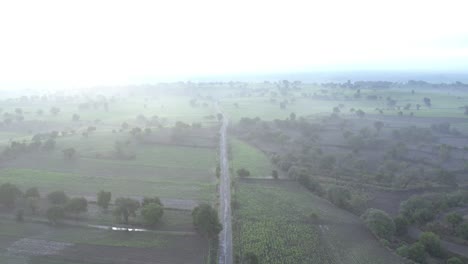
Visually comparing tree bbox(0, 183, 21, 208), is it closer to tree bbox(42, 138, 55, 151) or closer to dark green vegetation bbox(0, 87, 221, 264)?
dark green vegetation bbox(0, 87, 221, 264)

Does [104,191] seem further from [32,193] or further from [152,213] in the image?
[152,213]

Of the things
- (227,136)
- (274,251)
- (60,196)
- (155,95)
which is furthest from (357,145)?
(155,95)

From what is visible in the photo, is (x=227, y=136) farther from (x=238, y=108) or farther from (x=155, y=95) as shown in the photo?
(x=155, y=95)

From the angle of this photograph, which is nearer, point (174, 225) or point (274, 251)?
point (274, 251)

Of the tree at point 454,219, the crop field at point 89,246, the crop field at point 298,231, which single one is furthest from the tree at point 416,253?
the crop field at point 89,246

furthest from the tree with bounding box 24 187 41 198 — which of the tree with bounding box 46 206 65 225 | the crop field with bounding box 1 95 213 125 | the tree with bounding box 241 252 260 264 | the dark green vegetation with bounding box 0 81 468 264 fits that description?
the crop field with bounding box 1 95 213 125

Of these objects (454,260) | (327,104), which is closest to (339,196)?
(454,260)
